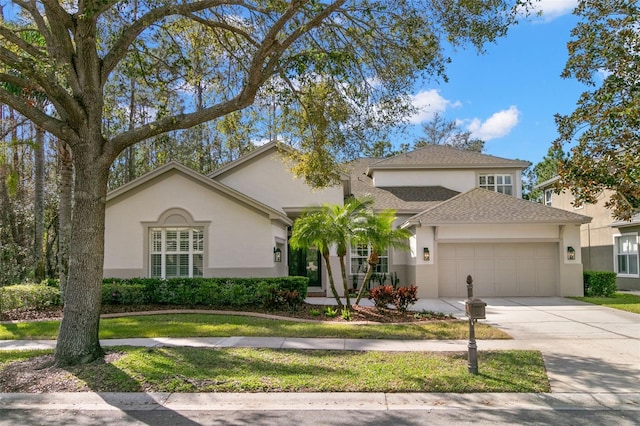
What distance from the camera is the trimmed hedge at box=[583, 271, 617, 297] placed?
757 inches

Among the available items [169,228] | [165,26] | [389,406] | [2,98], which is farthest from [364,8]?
[169,228]

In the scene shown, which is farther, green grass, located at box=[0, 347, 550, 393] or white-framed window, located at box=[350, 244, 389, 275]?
white-framed window, located at box=[350, 244, 389, 275]

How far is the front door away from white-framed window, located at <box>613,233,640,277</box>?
14296 millimetres

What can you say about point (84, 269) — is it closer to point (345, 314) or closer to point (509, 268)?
point (345, 314)

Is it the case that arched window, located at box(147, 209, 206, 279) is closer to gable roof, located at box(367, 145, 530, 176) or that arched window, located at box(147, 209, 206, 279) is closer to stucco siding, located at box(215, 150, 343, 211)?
stucco siding, located at box(215, 150, 343, 211)

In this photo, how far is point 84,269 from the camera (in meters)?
8.10

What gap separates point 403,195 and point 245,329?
46.4ft

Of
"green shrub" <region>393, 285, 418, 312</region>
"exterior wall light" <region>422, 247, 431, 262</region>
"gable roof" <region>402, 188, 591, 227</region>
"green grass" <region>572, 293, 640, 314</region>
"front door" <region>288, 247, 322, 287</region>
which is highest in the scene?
"gable roof" <region>402, 188, 591, 227</region>

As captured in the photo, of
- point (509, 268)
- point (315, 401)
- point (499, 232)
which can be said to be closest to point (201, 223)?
point (499, 232)

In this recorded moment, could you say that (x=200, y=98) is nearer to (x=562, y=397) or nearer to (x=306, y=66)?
(x=306, y=66)

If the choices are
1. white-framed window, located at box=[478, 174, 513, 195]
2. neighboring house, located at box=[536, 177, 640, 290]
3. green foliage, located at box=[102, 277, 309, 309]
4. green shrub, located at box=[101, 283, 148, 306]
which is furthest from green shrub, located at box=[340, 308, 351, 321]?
white-framed window, located at box=[478, 174, 513, 195]

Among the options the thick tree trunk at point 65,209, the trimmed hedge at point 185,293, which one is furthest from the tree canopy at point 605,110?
the thick tree trunk at point 65,209

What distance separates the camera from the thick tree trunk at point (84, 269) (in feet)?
26.3

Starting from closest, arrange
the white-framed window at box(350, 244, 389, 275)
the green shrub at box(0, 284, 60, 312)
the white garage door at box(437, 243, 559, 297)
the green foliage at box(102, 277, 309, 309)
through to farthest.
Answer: the green shrub at box(0, 284, 60, 312)
the green foliage at box(102, 277, 309, 309)
the white garage door at box(437, 243, 559, 297)
the white-framed window at box(350, 244, 389, 275)
